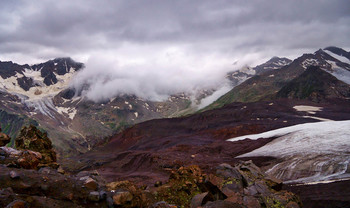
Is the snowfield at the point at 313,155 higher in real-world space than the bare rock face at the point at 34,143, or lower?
lower

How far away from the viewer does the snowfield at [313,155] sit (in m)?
24.2

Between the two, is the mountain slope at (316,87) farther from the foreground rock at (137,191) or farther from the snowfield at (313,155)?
the foreground rock at (137,191)

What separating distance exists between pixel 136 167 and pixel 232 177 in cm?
3882

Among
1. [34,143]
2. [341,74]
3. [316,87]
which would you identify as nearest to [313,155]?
[34,143]

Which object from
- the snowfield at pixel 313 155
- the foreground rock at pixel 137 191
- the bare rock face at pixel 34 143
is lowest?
the snowfield at pixel 313 155

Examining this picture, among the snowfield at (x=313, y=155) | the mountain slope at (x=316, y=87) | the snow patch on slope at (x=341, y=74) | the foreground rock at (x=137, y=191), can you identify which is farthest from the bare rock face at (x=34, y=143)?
the snow patch on slope at (x=341, y=74)

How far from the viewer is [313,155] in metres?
28.2

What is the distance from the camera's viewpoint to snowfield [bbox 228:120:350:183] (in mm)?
24234

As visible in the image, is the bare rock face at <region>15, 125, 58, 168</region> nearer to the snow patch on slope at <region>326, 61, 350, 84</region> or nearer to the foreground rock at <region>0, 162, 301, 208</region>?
the foreground rock at <region>0, 162, 301, 208</region>

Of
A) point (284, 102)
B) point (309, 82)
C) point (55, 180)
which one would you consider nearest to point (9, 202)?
point (55, 180)

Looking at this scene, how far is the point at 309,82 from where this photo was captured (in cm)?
16088

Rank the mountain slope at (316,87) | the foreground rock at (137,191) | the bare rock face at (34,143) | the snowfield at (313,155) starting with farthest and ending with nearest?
the mountain slope at (316,87) < the bare rock face at (34,143) < the snowfield at (313,155) < the foreground rock at (137,191)

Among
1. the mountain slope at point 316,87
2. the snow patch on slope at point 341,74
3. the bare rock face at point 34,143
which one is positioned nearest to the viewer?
the bare rock face at point 34,143

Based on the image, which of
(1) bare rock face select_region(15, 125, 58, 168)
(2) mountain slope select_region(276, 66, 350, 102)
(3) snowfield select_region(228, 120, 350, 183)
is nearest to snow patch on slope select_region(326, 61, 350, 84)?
(2) mountain slope select_region(276, 66, 350, 102)
